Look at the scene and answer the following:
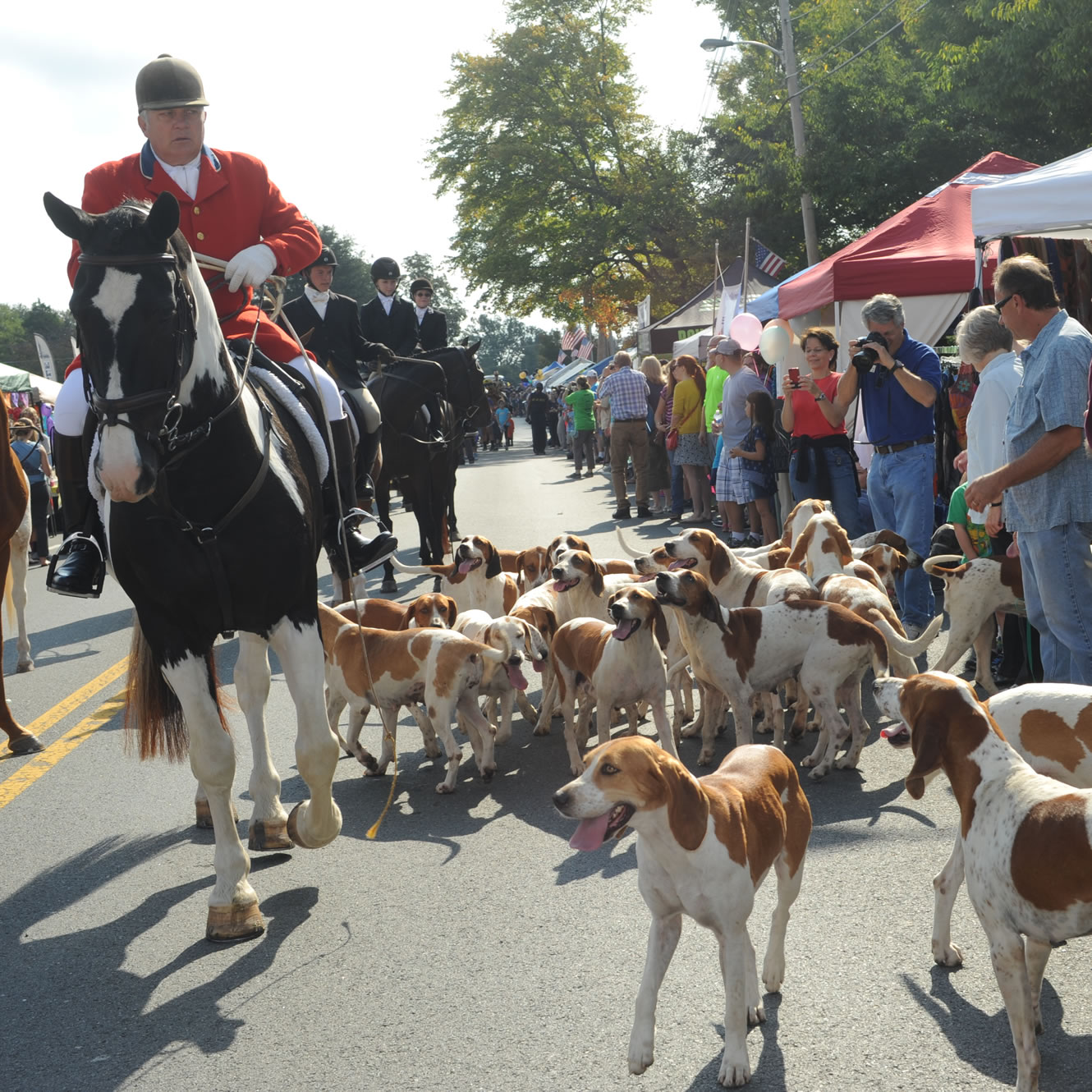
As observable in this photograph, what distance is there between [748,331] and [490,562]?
9.65 metres

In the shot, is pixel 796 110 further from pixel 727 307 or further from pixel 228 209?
pixel 228 209

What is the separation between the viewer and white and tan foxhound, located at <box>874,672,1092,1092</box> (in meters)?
3.21

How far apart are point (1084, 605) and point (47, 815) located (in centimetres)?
514

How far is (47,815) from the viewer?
6516 mm

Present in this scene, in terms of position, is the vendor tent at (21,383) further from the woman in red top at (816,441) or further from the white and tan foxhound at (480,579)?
the white and tan foxhound at (480,579)

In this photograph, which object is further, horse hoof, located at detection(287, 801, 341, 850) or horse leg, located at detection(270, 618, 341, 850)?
horse hoof, located at detection(287, 801, 341, 850)

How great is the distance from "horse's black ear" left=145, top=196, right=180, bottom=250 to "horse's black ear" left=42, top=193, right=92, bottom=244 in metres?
0.20

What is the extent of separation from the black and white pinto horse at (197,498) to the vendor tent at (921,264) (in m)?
8.60

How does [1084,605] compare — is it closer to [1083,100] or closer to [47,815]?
[47,815]

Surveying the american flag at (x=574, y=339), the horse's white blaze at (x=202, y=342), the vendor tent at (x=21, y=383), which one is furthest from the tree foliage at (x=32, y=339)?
the horse's white blaze at (x=202, y=342)

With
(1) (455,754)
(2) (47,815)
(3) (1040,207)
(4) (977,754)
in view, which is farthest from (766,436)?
(4) (977,754)

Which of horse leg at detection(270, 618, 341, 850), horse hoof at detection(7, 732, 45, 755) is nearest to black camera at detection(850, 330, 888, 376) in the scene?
horse leg at detection(270, 618, 341, 850)

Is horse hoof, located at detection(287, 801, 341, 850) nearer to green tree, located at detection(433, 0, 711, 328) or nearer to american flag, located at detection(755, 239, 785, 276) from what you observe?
american flag, located at detection(755, 239, 785, 276)

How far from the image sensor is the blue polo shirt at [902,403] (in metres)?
8.77
